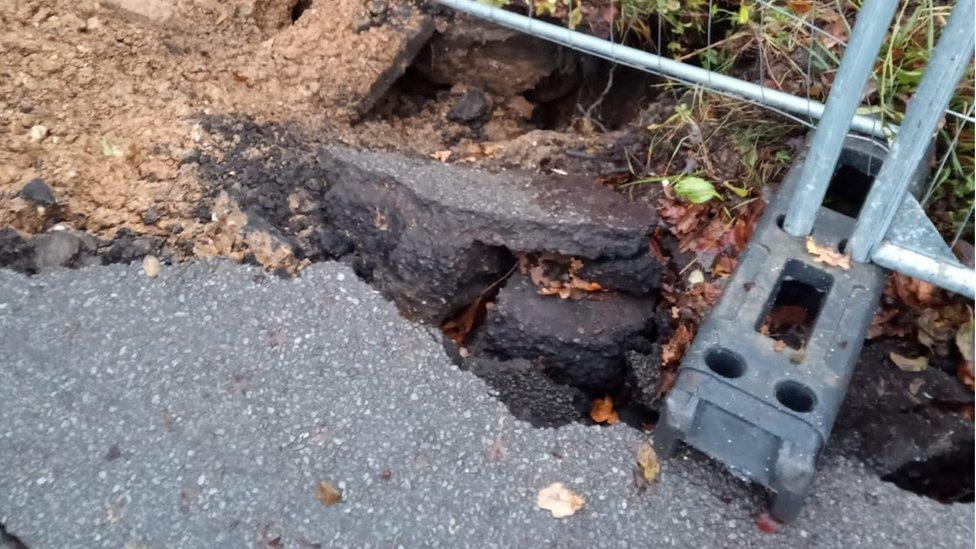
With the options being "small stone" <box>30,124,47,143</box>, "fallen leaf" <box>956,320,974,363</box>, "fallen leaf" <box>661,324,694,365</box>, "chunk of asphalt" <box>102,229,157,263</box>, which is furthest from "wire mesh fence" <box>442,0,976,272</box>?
"small stone" <box>30,124,47,143</box>

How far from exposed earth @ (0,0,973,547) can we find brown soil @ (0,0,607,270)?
0.04ft

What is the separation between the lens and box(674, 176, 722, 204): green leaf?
2.79 meters

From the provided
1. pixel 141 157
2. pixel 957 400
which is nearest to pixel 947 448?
pixel 957 400

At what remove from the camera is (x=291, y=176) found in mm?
2869

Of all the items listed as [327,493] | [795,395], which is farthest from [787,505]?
[327,493]

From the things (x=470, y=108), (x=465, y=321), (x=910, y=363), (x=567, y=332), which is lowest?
(x=465, y=321)

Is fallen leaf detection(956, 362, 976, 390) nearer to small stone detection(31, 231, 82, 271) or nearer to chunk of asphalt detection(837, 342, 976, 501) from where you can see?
chunk of asphalt detection(837, 342, 976, 501)

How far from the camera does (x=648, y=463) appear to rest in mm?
2297

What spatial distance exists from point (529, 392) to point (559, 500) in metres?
0.40

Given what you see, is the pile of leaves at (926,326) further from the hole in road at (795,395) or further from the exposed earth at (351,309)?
the hole in road at (795,395)

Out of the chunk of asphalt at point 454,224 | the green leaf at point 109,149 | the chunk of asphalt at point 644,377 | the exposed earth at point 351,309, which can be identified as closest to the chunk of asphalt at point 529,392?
the exposed earth at point 351,309

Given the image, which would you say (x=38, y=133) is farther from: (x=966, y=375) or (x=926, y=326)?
(x=966, y=375)

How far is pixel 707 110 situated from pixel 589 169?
0.49 m

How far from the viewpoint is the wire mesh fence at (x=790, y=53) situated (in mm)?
2631
